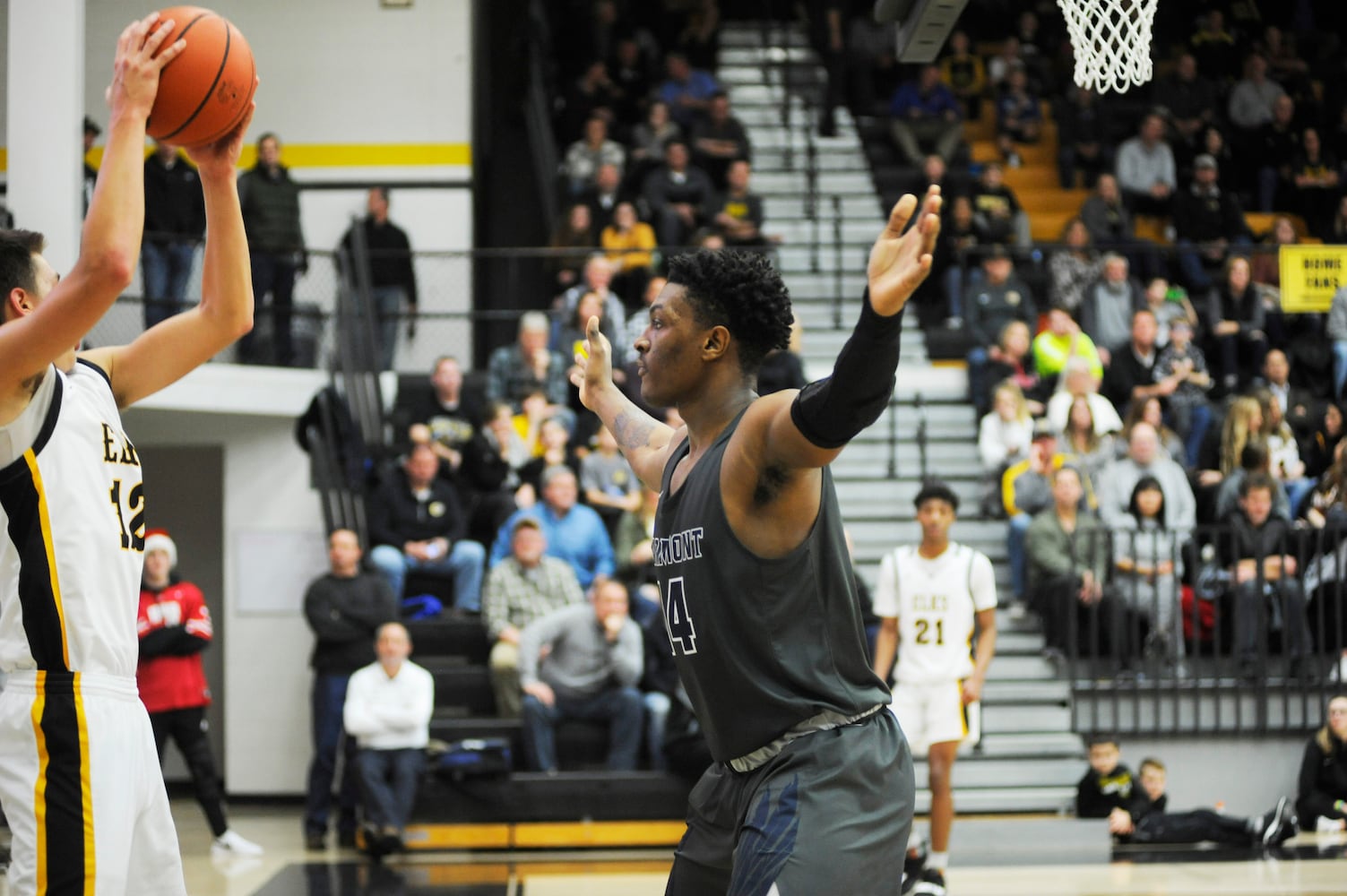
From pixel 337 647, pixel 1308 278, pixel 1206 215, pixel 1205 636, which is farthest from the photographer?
pixel 1206 215

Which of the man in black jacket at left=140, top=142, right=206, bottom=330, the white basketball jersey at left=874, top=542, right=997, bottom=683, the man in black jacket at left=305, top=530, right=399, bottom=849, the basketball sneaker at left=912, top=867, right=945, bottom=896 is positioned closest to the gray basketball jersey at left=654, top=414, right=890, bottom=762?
the basketball sneaker at left=912, top=867, right=945, bottom=896

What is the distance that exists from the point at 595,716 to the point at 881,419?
4.03 metres

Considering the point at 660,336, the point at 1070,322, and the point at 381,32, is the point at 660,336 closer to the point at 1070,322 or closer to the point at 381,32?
the point at 1070,322

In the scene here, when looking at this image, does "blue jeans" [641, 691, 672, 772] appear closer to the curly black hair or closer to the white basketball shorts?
the curly black hair

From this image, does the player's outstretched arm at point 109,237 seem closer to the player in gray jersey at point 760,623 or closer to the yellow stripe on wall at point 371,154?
the player in gray jersey at point 760,623

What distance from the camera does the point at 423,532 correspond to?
1123 centimetres

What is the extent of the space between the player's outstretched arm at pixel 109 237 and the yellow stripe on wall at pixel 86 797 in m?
0.64

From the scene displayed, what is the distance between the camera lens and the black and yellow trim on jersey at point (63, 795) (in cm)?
316

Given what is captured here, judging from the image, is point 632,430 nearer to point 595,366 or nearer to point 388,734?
point 595,366

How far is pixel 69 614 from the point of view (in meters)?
3.31

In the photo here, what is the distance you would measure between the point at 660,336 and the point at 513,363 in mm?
8832

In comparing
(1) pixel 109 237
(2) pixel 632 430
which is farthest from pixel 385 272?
(1) pixel 109 237

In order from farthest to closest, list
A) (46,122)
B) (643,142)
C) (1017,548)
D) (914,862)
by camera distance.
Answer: (643,142), (1017,548), (46,122), (914,862)

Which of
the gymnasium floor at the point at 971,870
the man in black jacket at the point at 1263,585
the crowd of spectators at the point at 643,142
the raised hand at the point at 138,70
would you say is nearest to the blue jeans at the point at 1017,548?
the man in black jacket at the point at 1263,585
